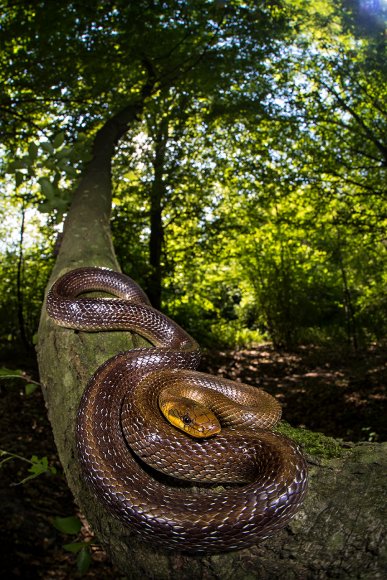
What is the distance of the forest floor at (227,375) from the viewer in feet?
A: 13.7

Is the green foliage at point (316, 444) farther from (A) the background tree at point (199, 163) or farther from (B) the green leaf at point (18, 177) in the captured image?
(B) the green leaf at point (18, 177)

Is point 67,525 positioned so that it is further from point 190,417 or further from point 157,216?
point 157,216

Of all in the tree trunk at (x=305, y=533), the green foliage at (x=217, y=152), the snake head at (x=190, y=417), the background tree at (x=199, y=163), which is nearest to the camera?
the tree trunk at (x=305, y=533)

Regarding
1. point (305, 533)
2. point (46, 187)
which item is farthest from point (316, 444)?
point (46, 187)

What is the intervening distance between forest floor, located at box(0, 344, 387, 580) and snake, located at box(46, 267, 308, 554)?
1263mm

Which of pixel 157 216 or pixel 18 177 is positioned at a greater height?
pixel 157 216

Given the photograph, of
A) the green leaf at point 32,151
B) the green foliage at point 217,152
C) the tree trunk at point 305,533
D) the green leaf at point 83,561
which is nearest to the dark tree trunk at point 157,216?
the green foliage at point 217,152

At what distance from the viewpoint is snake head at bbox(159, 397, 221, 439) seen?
6.07ft

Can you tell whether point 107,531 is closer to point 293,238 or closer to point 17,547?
point 17,547

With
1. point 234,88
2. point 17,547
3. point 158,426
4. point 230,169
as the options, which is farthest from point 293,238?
point 158,426

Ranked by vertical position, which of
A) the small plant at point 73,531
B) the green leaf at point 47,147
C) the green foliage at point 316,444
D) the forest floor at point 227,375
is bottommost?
the forest floor at point 227,375

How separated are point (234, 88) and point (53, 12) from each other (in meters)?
4.57

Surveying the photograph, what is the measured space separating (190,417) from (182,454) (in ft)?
0.68

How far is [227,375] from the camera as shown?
1036 centimetres
